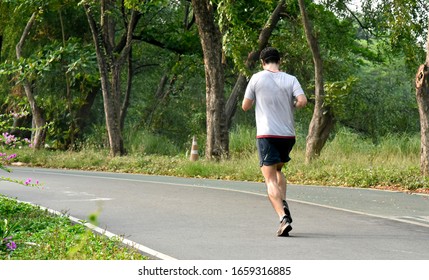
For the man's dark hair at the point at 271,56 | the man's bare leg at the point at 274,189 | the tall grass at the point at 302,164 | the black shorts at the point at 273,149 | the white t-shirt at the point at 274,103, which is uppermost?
the man's dark hair at the point at 271,56

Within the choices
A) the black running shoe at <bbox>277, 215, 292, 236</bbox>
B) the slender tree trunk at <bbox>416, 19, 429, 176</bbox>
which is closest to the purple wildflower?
the black running shoe at <bbox>277, 215, 292, 236</bbox>

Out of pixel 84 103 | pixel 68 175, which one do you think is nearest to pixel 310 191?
pixel 68 175

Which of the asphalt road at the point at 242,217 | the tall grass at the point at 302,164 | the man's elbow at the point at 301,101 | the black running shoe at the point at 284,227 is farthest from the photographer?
the tall grass at the point at 302,164

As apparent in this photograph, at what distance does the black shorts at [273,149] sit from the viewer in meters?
10.8

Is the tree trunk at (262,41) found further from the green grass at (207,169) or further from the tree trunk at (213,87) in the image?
the tree trunk at (213,87)

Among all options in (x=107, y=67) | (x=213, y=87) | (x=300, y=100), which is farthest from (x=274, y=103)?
(x=107, y=67)

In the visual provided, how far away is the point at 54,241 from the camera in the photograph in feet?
31.9

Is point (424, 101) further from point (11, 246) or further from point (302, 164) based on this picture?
point (11, 246)

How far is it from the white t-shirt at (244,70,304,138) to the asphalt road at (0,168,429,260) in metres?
1.25

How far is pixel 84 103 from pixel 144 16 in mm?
4444

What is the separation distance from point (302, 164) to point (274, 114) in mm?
11858

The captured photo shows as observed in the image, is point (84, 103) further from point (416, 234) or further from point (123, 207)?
point (416, 234)

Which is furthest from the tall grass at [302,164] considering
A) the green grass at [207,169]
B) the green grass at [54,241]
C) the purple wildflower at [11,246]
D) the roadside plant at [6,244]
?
the purple wildflower at [11,246]

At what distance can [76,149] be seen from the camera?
35250mm
